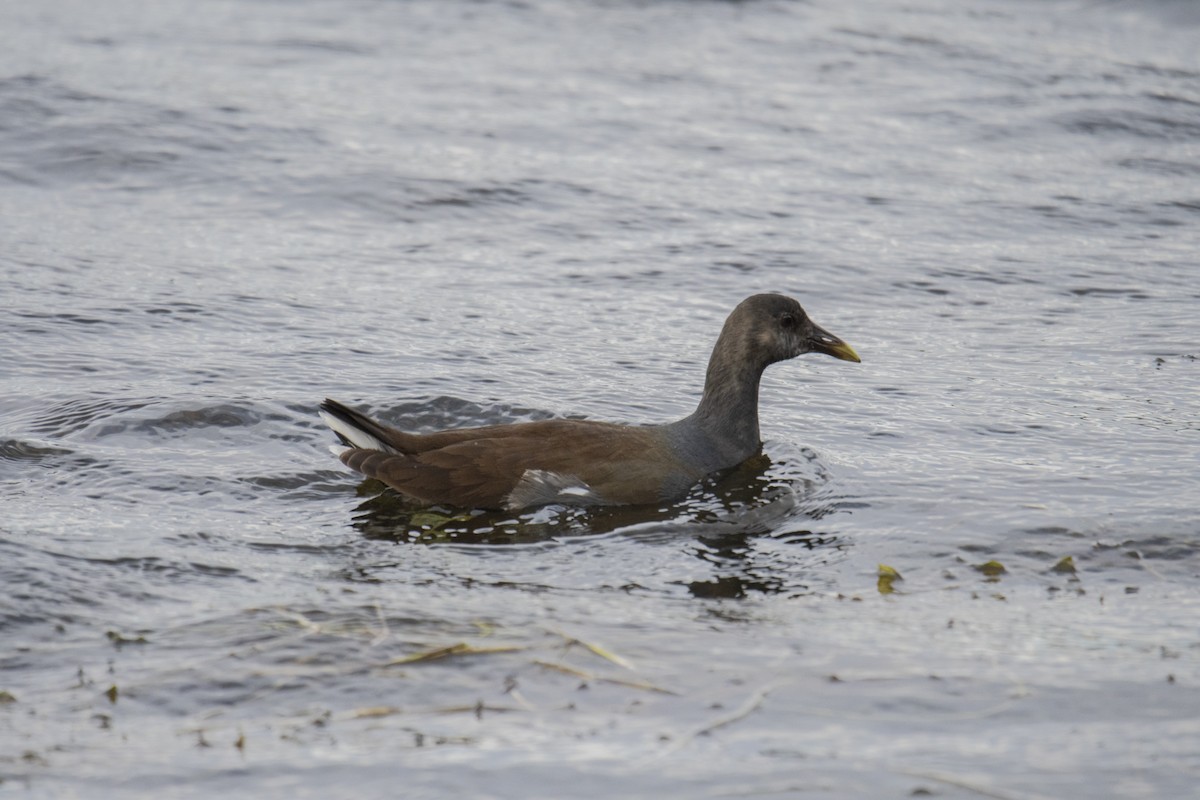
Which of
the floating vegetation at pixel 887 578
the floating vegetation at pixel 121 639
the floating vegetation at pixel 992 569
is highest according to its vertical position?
the floating vegetation at pixel 992 569

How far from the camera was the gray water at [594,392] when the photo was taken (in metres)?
4.42

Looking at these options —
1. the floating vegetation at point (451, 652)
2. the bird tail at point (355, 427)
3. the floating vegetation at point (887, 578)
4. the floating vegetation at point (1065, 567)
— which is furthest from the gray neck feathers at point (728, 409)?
the floating vegetation at point (451, 652)

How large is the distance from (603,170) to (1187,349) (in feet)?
17.4

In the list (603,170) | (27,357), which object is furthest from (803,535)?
(603,170)

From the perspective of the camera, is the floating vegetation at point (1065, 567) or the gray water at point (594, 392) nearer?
the gray water at point (594, 392)

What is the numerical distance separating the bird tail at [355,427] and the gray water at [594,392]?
27 cm

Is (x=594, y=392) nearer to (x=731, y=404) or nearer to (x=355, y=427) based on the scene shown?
(x=731, y=404)

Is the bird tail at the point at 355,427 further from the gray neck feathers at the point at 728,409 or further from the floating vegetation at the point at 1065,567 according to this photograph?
the floating vegetation at the point at 1065,567

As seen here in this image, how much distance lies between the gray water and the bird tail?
27 cm

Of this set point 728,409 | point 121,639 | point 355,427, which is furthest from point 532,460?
point 121,639

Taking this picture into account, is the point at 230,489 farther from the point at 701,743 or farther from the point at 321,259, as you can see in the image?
the point at 321,259

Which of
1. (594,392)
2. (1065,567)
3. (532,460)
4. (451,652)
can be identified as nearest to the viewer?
(451,652)

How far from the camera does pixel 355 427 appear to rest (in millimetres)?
6723

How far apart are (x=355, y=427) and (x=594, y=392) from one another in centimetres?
180
